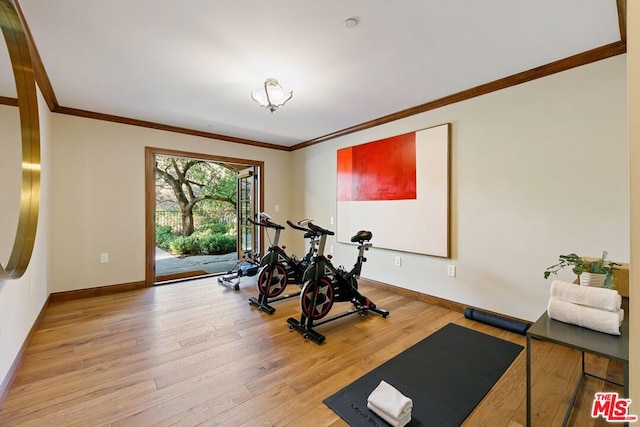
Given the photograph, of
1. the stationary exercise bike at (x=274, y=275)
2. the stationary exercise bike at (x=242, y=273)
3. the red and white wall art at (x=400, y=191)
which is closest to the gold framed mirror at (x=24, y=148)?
the stationary exercise bike at (x=274, y=275)

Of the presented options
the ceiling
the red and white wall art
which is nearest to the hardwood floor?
the red and white wall art

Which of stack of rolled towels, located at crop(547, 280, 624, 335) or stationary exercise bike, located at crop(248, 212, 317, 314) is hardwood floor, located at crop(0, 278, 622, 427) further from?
stack of rolled towels, located at crop(547, 280, 624, 335)

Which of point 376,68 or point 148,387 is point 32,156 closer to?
point 148,387

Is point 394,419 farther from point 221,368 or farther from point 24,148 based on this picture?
point 24,148

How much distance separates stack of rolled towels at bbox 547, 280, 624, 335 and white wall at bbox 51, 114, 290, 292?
4595 millimetres

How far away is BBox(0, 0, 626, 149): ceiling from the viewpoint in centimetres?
179

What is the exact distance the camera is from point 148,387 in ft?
6.01

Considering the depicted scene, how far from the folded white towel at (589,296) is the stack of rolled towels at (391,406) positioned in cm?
96

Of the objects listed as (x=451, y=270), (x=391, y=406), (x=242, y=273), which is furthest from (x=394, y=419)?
(x=242, y=273)

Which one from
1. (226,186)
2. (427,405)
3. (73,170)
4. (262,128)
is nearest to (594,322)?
(427,405)

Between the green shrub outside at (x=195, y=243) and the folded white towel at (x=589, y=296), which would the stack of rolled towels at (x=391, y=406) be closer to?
the folded white towel at (x=589, y=296)

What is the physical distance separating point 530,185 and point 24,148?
4.16 metres

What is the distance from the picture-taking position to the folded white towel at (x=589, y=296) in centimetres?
122

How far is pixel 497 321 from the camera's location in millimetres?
2689
